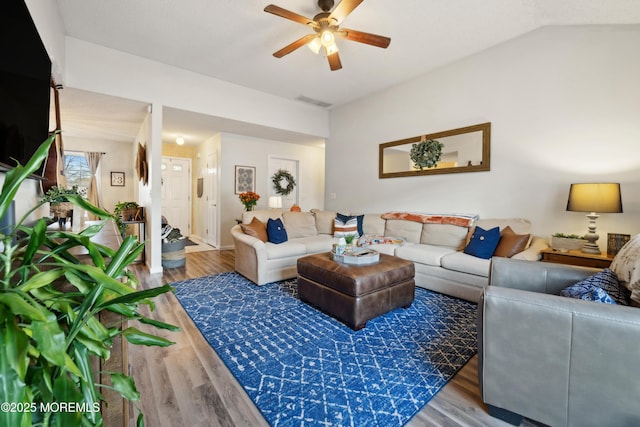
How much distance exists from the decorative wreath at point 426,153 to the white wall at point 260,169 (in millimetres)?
3079

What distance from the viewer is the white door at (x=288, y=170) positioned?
6.20 meters

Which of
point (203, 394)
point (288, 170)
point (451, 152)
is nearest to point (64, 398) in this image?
point (203, 394)

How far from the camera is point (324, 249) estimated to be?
3811 millimetres

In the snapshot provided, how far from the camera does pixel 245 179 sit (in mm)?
5797

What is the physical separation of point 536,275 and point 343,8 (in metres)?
2.52

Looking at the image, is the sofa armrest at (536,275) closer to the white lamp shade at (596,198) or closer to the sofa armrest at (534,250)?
the sofa armrest at (534,250)

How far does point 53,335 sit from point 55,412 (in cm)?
17

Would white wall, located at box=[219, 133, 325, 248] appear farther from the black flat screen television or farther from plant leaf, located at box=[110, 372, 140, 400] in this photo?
plant leaf, located at box=[110, 372, 140, 400]

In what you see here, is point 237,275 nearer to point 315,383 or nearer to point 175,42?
point 315,383

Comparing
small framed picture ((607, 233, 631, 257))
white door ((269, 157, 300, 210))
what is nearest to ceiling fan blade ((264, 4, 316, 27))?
small framed picture ((607, 233, 631, 257))

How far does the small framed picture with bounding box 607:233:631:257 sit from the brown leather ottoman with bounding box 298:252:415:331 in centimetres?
176

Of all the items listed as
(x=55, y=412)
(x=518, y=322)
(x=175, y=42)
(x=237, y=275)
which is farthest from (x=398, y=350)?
(x=175, y=42)

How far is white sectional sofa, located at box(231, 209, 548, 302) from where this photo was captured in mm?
2830

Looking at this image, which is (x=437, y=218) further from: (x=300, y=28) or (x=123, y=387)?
(x=123, y=387)
